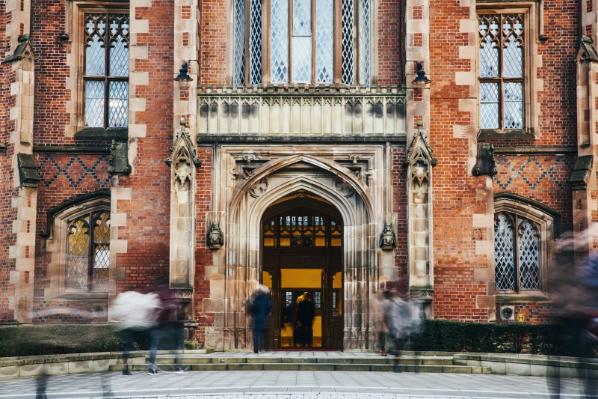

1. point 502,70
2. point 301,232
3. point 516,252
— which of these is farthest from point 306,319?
point 502,70

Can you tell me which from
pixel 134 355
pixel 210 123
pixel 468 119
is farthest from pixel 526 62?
pixel 134 355

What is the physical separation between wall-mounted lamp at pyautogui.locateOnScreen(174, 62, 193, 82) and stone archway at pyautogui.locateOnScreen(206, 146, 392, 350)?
1.69 m

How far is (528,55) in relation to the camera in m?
23.0

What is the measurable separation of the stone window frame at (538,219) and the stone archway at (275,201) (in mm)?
3478

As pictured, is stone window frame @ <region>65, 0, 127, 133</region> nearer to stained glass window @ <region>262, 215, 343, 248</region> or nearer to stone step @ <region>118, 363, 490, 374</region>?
stained glass window @ <region>262, 215, 343, 248</region>

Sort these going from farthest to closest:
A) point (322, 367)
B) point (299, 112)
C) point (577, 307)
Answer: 1. point (299, 112)
2. point (322, 367)
3. point (577, 307)

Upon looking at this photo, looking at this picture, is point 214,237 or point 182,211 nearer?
point 182,211

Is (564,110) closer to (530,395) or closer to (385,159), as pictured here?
(385,159)

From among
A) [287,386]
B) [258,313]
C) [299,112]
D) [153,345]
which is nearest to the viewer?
[287,386]

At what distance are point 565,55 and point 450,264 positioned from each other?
19.6 ft

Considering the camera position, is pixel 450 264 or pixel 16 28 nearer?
pixel 450 264

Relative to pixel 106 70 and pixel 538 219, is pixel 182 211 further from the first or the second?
pixel 538 219

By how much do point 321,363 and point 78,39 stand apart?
33.7 feet

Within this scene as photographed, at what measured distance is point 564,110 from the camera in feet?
74.1
